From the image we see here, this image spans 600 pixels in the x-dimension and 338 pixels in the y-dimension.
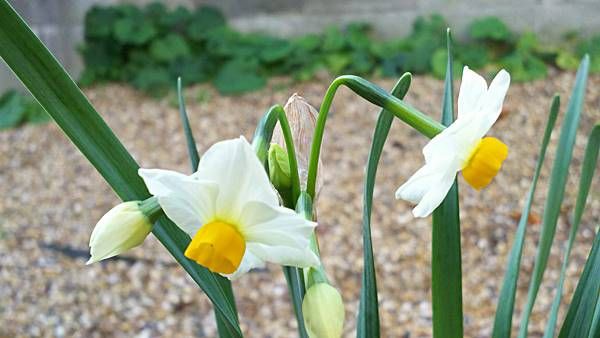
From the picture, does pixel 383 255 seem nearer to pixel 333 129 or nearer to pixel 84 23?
pixel 333 129

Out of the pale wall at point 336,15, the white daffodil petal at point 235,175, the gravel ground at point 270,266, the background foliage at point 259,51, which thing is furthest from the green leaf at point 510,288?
the pale wall at point 336,15

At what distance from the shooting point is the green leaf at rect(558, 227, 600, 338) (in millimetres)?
642

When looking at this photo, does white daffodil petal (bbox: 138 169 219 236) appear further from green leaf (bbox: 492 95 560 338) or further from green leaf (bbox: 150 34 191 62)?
green leaf (bbox: 150 34 191 62)

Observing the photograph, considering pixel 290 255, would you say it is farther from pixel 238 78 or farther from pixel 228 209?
pixel 238 78

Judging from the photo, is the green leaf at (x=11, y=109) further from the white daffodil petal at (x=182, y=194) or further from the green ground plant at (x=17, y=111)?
the white daffodil petal at (x=182, y=194)

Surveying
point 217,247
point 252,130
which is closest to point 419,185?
point 217,247

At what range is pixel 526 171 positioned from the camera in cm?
248

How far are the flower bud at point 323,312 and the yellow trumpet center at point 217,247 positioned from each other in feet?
0.21

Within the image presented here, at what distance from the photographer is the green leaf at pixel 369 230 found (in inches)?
23.2

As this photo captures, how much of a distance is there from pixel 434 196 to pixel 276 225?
91 millimetres

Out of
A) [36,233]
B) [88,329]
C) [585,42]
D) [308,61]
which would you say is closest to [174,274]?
[88,329]

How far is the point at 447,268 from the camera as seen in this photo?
63 cm

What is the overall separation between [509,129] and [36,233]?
161 cm

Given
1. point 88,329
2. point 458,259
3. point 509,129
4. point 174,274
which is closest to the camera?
point 458,259
